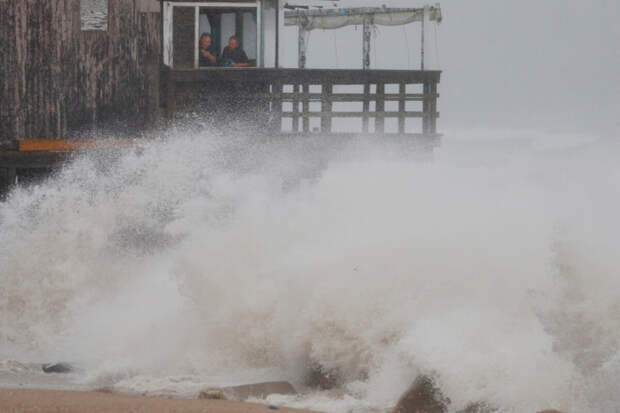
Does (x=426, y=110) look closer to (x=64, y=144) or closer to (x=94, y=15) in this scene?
(x=94, y=15)

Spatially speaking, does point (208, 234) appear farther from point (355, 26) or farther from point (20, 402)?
point (355, 26)

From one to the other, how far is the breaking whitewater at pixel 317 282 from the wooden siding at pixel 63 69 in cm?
152

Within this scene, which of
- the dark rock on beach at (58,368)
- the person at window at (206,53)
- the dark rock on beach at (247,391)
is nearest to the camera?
the dark rock on beach at (247,391)

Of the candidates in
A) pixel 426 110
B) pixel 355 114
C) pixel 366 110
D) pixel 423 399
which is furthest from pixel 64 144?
pixel 423 399

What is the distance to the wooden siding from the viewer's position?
1282cm

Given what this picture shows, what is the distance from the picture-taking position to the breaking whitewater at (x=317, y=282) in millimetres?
6434

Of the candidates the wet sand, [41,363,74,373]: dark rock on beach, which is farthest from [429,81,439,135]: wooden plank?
the wet sand

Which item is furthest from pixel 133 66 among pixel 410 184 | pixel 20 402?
pixel 20 402

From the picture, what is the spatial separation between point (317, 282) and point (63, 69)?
23.6 feet

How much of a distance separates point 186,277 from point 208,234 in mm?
1181

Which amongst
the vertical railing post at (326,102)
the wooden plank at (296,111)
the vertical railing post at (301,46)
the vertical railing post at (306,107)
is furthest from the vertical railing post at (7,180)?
the vertical railing post at (301,46)

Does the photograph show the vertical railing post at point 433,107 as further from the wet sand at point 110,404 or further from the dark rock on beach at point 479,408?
the wet sand at point 110,404

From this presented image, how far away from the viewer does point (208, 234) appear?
9852mm

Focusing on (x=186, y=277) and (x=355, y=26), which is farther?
(x=355, y=26)
